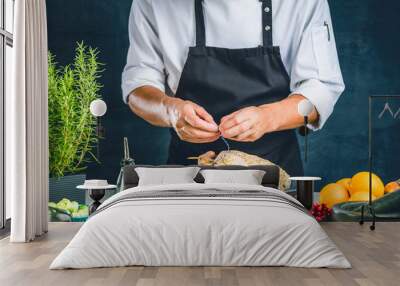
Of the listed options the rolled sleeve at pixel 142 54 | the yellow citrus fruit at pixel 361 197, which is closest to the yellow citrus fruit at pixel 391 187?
the yellow citrus fruit at pixel 361 197

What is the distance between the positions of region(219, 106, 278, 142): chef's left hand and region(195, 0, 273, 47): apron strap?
822mm

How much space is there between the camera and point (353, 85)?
25.0ft

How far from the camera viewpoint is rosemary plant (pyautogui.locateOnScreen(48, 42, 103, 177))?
7.51 m

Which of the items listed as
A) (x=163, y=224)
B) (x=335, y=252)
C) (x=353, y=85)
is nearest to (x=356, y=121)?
(x=353, y=85)

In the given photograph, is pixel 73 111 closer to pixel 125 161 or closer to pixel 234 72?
pixel 125 161

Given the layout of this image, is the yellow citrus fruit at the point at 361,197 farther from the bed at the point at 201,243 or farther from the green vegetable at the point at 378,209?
the bed at the point at 201,243

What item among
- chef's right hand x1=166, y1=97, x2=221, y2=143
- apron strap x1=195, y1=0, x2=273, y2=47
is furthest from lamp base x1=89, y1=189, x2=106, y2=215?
apron strap x1=195, y1=0, x2=273, y2=47

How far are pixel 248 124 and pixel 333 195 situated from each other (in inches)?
53.9

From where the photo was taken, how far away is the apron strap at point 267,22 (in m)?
7.34

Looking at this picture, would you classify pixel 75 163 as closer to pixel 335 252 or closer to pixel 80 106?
pixel 80 106

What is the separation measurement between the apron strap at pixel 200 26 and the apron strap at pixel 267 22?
2.40 ft

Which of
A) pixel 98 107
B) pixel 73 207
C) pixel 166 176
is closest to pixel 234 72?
pixel 166 176

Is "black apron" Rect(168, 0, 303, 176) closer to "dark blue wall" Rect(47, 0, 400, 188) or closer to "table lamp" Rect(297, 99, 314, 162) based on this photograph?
"table lamp" Rect(297, 99, 314, 162)

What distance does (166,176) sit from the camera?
271 inches
